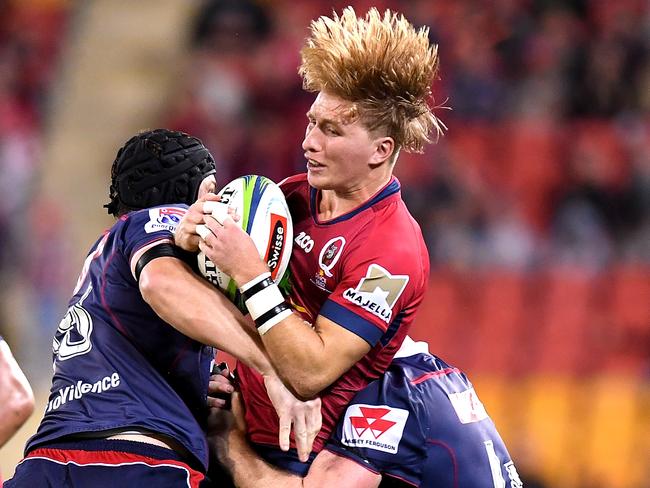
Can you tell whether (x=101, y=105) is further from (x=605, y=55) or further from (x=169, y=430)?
(x=169, y=430)

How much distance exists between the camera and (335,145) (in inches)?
154

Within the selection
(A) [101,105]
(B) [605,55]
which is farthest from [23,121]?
(B) [605,55]

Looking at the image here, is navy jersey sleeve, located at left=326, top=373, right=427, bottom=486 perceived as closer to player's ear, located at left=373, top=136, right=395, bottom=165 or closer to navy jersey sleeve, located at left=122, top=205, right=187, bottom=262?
player's ear, located at left=373, top=136, right=395, bottom=165

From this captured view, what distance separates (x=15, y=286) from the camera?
955 centimetres

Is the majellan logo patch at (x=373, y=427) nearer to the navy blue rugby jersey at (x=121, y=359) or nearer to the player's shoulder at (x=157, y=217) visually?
the navy blue rugby jersey at (x=121, y=359)

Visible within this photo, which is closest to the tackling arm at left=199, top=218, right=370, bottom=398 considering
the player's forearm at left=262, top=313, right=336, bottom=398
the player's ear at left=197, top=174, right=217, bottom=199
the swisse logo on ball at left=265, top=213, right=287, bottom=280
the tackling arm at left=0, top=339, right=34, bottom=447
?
the player's forearm at left=262, top=313, right=336, bottom=398

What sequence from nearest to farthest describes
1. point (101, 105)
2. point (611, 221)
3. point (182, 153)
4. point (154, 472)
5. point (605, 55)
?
point (154, 472) < point (182, 153) < point (611, 221) < point (605, 55) < point (101, 105)

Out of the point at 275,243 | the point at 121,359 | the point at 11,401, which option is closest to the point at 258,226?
the point at 275,243

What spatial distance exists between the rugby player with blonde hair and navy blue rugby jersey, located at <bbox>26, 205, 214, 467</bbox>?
0.25 metres

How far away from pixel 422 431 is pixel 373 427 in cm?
29

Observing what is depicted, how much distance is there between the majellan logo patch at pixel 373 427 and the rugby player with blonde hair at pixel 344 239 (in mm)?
60

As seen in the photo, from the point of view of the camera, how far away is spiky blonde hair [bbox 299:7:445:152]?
388 cm

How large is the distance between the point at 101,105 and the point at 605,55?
5126mm

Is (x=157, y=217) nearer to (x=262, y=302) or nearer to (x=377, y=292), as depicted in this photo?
(x=262, y=302)
